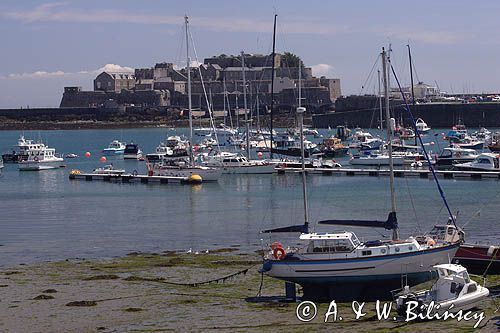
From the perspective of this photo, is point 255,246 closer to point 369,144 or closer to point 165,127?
point 369,144

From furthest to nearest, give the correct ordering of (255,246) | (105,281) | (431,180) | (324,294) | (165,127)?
(165,127), (431,180), (255,246), (105,281), (324,294)

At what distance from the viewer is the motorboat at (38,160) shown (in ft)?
306

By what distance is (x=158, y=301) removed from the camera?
28.5 m

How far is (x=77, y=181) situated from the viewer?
7919cm

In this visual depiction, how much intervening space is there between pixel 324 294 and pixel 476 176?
44.5m

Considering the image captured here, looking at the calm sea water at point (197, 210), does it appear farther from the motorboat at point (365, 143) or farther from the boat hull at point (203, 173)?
the motorboat at point (365, 143)

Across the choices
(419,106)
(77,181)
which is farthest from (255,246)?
(419,106)

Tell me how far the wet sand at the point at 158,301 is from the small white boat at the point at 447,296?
49 centimetres

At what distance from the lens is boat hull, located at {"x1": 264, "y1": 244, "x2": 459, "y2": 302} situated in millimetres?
27297

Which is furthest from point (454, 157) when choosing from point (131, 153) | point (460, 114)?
point (460, 114)

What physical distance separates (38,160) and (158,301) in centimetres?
6755

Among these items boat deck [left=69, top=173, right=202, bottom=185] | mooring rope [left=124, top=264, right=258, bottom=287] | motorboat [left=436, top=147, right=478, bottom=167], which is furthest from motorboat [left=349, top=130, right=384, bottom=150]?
mooring rope [left=124, top=264, right=258, bottom=287]

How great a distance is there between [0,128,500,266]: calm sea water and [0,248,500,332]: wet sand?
4198 mm

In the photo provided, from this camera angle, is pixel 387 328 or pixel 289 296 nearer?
pixel 387 328
